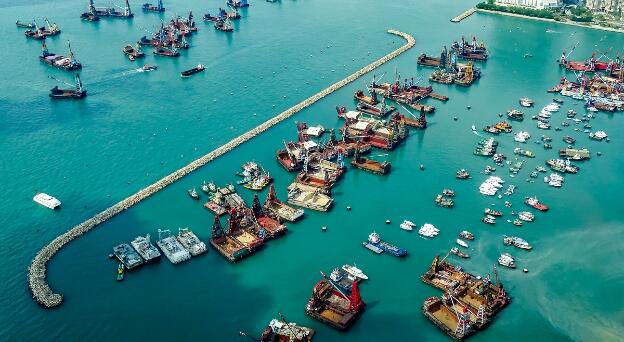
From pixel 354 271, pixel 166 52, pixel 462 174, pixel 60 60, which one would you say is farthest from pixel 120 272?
pixel 166 52

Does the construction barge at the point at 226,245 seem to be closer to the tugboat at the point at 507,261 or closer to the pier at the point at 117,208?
the pier at the point at 117,208

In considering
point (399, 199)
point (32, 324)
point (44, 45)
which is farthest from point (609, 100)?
point (44, 45)

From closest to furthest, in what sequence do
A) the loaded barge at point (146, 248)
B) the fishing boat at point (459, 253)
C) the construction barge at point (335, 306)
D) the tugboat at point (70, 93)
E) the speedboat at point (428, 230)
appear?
1. the construction barge at point (335, 306)
2. the loaded barge at point (146, 248)
3. the fishing boat at point (459, 253)
4. the speedboat at point (428, 230)
5. the tugboat at point (70, 93)

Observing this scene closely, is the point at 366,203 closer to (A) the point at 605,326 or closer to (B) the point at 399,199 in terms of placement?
(B) the point at 399,199

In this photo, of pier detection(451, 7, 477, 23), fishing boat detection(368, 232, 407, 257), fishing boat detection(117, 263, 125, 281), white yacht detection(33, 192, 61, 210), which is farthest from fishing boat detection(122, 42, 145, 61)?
pier detection(451, 7, 477, 23)

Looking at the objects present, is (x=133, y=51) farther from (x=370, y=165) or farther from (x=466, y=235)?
(x=466, y=235)

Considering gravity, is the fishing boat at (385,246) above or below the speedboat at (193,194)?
below

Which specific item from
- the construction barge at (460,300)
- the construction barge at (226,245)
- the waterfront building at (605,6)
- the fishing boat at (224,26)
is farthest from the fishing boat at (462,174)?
the waterfront building at (605,6)

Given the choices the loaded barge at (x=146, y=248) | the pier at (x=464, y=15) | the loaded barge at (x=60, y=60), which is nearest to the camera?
the loaded barge at (x=146, y=248)
